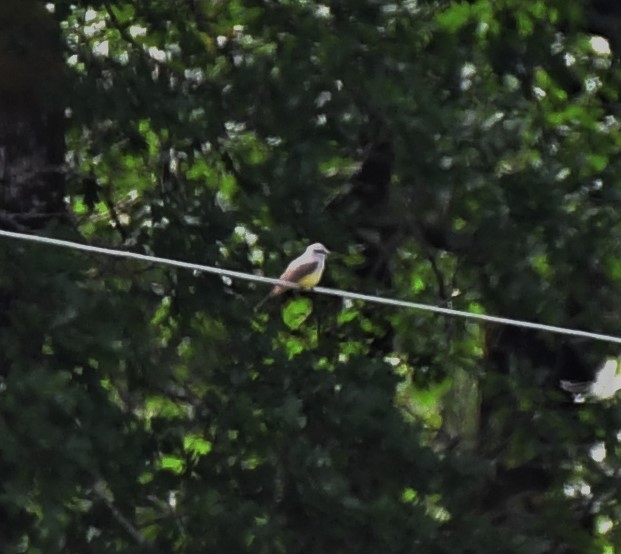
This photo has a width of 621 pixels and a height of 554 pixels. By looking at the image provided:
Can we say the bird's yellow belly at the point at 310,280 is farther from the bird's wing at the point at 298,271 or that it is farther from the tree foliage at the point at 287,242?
the tree foliage at the point at 287,242

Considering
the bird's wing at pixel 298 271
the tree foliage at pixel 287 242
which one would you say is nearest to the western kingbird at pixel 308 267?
the bird's wing at pixel 298 271

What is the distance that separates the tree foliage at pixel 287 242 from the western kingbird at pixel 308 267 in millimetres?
158

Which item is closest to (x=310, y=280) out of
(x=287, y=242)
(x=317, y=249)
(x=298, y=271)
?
(x=298, y=271)

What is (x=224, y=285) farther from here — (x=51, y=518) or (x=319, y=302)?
(x=51, y=518)

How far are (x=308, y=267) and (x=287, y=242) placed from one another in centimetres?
20

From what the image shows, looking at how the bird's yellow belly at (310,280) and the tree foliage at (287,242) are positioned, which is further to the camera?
the tree foliage at (287,242)

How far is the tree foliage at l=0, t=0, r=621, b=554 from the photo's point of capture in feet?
23.5

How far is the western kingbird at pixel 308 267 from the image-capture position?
7082 millimetres

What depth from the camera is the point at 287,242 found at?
289 inches

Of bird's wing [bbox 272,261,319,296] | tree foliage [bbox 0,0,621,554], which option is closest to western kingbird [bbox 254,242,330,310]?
bird's wing [bbox 272,261,319,296]

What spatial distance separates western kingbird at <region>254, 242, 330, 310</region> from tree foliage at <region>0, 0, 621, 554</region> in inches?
6.2

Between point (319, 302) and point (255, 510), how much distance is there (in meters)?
1.37

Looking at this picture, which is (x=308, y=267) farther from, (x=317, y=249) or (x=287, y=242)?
(x=287, y=242)

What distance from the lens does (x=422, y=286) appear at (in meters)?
8.12
